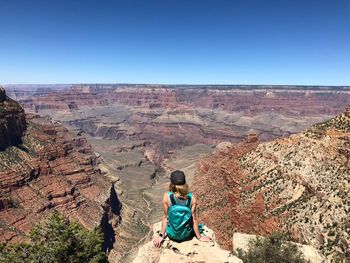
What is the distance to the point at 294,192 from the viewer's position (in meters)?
48.4

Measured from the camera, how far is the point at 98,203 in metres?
99.3

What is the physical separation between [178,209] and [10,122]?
97.3 metres

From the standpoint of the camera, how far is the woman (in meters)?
13.9

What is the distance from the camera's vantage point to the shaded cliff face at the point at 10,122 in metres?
93.7

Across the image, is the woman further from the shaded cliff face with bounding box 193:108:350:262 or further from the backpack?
the shaded cliff face with bounding box 193:108:350:262

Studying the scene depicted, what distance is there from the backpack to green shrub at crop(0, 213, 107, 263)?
1346 cm

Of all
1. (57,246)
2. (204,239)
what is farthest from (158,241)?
(57,246)

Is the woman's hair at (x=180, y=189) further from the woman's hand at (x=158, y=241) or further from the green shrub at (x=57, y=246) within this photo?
the green shrub at (x=57, y=246)

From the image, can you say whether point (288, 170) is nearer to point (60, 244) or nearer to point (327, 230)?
point (327, 230)

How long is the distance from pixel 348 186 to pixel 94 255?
3163cm

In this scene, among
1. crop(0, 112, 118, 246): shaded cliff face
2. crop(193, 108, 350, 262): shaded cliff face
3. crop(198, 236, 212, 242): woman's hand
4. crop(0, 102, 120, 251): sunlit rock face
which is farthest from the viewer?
crop(0, 102, 120, 251): sunlit rock face

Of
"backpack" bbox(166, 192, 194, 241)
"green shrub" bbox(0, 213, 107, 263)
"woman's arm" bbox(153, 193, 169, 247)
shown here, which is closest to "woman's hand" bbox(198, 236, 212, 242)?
"backpack" bbox(166, 192, 194, 241)

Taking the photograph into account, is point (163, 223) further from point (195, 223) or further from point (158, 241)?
point (195, 223)

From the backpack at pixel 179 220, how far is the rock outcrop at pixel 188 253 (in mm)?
346
